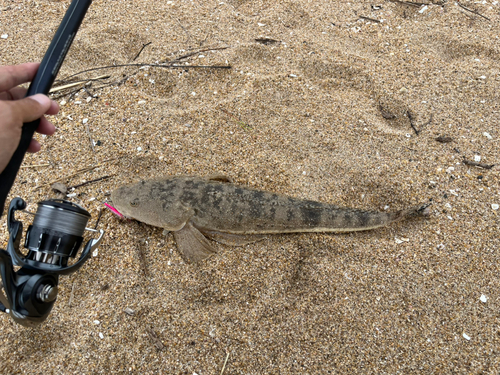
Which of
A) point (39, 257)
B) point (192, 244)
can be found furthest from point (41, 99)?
point (192, 244)

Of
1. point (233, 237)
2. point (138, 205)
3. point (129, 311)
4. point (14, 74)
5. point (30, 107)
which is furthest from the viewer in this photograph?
point (233, 237)

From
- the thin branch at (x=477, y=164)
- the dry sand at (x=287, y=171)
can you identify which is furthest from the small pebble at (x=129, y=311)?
the thin branch at (x=477, y=164)

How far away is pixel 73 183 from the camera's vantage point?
315 centimetres

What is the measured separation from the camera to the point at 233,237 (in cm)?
304

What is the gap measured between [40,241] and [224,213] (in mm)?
1506

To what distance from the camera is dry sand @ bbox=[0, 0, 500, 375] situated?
2.46m

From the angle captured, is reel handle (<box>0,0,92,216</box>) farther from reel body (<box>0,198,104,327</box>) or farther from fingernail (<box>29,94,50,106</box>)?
reel body (<box>0,198,104,327</box>)

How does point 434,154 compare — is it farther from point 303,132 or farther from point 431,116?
point 303,132

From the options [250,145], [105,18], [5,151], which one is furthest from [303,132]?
[105,18]

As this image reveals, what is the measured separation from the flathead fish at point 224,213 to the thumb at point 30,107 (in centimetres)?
113

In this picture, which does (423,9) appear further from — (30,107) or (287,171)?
(30,107)

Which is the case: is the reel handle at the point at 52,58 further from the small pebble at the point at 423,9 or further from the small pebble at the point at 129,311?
the small pebble at the point at 423,9

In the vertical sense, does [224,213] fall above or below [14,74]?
below

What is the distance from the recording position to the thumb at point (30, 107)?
1784mm
